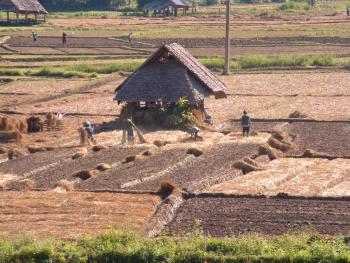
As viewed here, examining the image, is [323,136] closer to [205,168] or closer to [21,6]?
[205,168]

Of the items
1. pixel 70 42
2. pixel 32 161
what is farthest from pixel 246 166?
pixel 70 42

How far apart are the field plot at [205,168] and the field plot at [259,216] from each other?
1727mm

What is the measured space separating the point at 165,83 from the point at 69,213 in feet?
41.9

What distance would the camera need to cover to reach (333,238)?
17.0 metres

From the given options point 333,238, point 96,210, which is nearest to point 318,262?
point 333,238

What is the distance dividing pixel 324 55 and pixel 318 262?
36.1 m

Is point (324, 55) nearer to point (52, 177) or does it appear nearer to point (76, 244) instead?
point (52, 177)

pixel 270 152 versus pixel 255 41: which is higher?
pixel 270 152

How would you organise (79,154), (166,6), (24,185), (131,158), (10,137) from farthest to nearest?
(166,6), (10,137), (79,154), (131,158), (24,185)

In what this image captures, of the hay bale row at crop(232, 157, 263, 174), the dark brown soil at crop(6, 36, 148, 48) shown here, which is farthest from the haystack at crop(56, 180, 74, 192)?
the dark brown soil at crop(6, 36, 148, 48)

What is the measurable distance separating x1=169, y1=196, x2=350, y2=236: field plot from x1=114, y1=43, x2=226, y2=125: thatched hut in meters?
11.0

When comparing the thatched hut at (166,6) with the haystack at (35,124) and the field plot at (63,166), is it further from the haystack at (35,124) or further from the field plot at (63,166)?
the field plot at (63,166)

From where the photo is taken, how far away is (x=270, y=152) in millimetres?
26328

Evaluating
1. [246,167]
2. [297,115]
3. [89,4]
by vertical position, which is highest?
[246,167]
